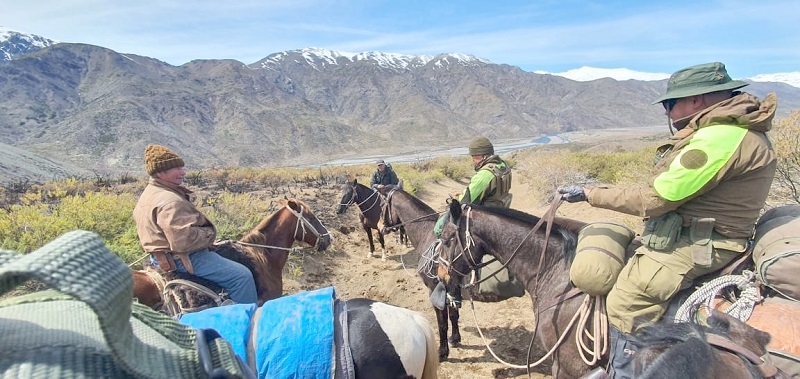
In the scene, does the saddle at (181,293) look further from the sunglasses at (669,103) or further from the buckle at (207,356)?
the sunglasses at (669,103)

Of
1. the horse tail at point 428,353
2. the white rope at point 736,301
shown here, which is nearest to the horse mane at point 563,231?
the white rope at point 736,301

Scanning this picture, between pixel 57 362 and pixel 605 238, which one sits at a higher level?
pixel 57 362

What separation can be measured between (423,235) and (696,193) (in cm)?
410

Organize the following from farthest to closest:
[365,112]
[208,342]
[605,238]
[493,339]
A: [365,112] → [493,339] → [605,238] → [208,342]

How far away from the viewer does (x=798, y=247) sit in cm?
201

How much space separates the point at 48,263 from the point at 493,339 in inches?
223

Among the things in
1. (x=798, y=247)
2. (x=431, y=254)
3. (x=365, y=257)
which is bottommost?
(x=365, y=257)

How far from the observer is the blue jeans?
3637mm

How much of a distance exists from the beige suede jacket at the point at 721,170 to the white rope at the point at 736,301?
0.28m

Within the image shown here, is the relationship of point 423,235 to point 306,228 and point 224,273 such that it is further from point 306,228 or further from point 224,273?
Answer: point 224,273

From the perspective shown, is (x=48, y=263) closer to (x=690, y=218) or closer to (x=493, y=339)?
(x=690, y=218)

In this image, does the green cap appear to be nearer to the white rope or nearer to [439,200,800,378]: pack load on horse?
[439,200,800,378]: pack load on horse

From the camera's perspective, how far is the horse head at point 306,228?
17.8ft

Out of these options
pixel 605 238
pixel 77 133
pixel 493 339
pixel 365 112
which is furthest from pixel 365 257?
pixel 365 112
